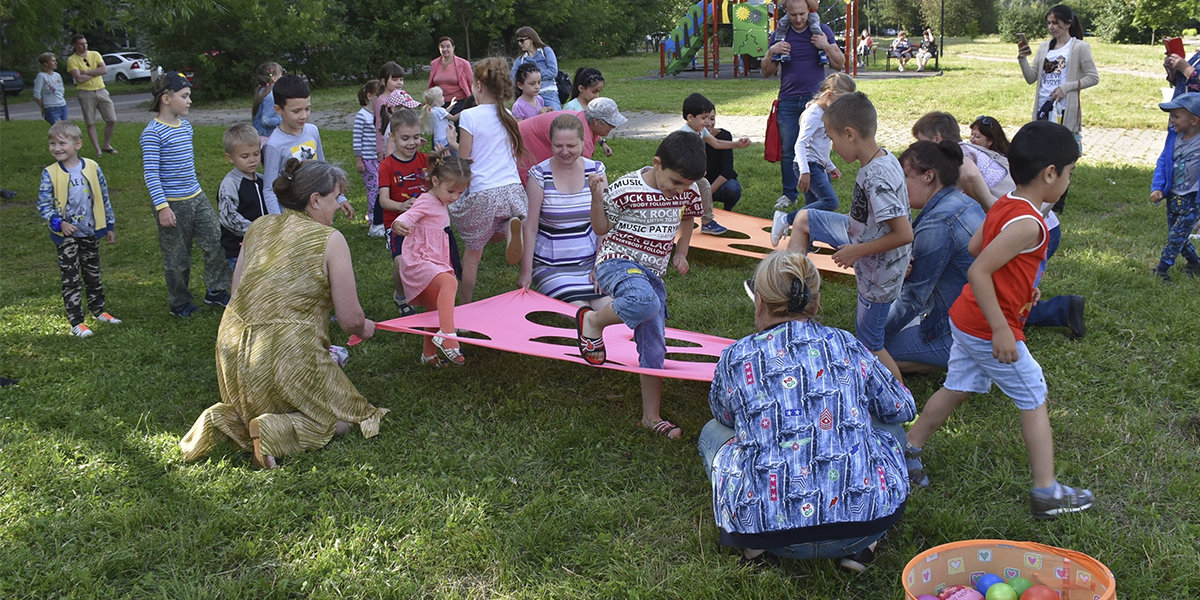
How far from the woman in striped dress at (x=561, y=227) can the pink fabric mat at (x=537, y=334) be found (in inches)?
5.5

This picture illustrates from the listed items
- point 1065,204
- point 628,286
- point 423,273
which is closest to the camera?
point 628,286

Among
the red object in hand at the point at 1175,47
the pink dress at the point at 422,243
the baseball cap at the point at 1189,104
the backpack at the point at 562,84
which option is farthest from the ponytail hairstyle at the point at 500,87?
the backpack at the point at 562,84

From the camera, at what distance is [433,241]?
5195mm

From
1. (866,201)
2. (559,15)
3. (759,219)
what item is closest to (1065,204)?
(759,219)

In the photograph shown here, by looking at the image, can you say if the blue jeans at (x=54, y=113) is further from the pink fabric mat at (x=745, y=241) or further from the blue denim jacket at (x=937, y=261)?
the blue denim jacket at (x=937, y=261)

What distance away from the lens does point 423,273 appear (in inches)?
200

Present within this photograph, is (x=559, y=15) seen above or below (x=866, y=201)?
above

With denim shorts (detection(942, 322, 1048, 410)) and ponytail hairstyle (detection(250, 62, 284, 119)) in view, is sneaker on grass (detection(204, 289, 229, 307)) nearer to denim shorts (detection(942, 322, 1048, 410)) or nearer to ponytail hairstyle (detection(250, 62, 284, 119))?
ponytail hairstyle (detection(250, 62, 284, 119))

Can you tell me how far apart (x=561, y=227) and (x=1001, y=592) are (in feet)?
11.1

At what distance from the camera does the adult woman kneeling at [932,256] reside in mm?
4465

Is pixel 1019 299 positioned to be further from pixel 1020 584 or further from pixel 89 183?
pixel 89 183

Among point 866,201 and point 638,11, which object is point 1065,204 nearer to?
point 866,201

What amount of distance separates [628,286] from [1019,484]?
186 centimetres

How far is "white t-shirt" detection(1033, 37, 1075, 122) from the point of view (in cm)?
813
